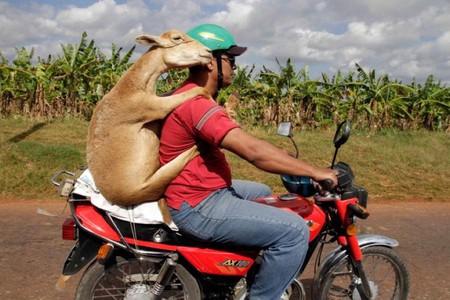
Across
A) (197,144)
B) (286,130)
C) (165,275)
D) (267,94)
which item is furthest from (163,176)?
(267,94)

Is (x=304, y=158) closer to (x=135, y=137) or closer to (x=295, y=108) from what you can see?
(x=295, y=108)

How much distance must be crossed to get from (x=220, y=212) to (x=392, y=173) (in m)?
6.26

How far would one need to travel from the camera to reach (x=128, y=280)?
2.54m

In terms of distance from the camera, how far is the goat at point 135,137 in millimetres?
2408

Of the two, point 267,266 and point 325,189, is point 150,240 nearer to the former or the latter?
point 267,266

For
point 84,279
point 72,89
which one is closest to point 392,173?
point 84,279

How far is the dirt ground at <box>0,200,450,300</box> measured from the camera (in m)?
3.52

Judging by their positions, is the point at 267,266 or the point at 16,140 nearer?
the point at 267,266

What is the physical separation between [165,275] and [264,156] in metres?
0.86

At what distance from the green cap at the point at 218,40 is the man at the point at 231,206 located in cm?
35

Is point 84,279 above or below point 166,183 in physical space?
below

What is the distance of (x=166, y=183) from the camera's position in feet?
7.95

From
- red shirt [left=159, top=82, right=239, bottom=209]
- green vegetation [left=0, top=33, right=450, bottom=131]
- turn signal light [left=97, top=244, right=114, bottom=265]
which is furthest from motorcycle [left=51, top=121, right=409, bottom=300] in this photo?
green vegetation [left=0, top=33, right=450, bottom=131]

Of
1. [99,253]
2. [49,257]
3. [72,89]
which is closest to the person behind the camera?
[99,253]
